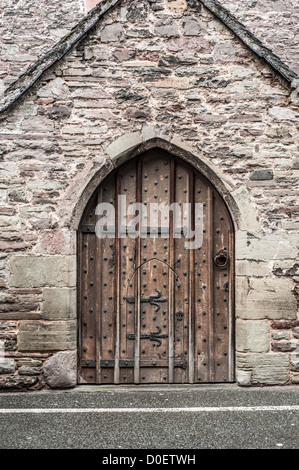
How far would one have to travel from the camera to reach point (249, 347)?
4.65 metres

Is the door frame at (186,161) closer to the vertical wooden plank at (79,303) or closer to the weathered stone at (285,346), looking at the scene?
the vertical wooden plank at (79,303)

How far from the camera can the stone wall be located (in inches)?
268

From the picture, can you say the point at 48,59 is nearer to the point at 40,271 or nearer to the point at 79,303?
the point at 40,271

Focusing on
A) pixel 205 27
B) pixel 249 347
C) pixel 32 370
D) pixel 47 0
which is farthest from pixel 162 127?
pixel 47 0

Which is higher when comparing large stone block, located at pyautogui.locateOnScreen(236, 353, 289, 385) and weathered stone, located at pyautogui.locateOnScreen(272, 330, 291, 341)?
weathered stone, located at pyautogui.locateOnScreen(272, 330, 291, 341)

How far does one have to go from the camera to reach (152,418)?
380 cm

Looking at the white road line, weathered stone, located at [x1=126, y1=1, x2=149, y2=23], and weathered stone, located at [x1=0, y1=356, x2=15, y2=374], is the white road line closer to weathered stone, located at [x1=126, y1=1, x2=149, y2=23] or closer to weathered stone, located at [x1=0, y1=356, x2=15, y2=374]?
weathered stone, located at [x1=0, y1=356, x2=15, y2=374]

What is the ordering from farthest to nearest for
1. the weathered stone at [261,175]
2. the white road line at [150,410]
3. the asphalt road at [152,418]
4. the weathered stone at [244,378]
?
the weathered stone at [261,175] → the weathered stone at [244,378] → the white road line at [150,410] → the asphalt road at [152,418]

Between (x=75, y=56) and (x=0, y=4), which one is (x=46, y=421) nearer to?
(x=75, y=56)

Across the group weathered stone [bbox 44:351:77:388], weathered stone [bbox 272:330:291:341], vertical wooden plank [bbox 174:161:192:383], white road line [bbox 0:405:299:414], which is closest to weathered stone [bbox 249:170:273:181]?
vertical wooden plank [bbox 174:161:192:383]

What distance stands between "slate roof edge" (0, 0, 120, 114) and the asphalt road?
271cm

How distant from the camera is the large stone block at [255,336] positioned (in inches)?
183

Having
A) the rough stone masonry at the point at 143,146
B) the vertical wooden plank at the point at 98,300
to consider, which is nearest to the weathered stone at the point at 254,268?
the rough stone masonry at the point at 143,146

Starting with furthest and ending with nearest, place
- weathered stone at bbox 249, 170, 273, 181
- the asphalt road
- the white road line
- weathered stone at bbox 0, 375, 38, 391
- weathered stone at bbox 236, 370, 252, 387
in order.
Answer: weathered stone at bbox 249, 170, 273, 181, weathered stone at bbox 236, 370, 252, 387, weathered stone at bbox 0, 375, 38, 391, the white road line, the asphalt road
